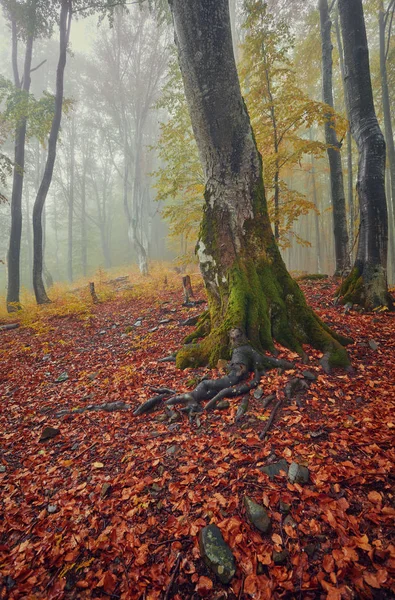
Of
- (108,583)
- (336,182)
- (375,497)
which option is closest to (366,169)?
(336,182)

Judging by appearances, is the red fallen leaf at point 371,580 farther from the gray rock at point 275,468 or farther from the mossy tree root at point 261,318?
the mossy tree root at point 261,318

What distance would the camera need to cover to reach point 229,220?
4.54 meters

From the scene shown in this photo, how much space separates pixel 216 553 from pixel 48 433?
2.72 meters

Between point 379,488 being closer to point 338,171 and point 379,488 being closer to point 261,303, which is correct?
point 261,303

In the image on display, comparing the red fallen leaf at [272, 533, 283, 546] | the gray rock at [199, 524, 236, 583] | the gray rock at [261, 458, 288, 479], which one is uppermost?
the gray rock at [261, 458, 288, 479]

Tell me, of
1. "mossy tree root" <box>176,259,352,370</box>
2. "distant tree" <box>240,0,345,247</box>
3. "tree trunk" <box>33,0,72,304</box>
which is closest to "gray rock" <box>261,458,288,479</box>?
"mossy tree root" <box>176,259,352,370</box>

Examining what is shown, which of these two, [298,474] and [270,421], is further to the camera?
[270,421]

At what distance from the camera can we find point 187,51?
4.24 metres

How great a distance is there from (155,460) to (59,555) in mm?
1023

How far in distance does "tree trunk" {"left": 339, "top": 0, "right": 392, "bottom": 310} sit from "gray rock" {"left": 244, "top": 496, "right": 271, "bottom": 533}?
521 centimetres

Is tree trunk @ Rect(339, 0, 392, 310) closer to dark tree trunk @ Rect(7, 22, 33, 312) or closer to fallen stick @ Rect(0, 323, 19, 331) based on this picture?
fallen stick @ Rect(0, 323, 19, 331)

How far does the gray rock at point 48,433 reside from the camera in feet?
11.4

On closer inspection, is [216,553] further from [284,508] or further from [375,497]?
[375,497]

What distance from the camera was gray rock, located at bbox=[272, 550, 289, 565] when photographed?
1.75m
